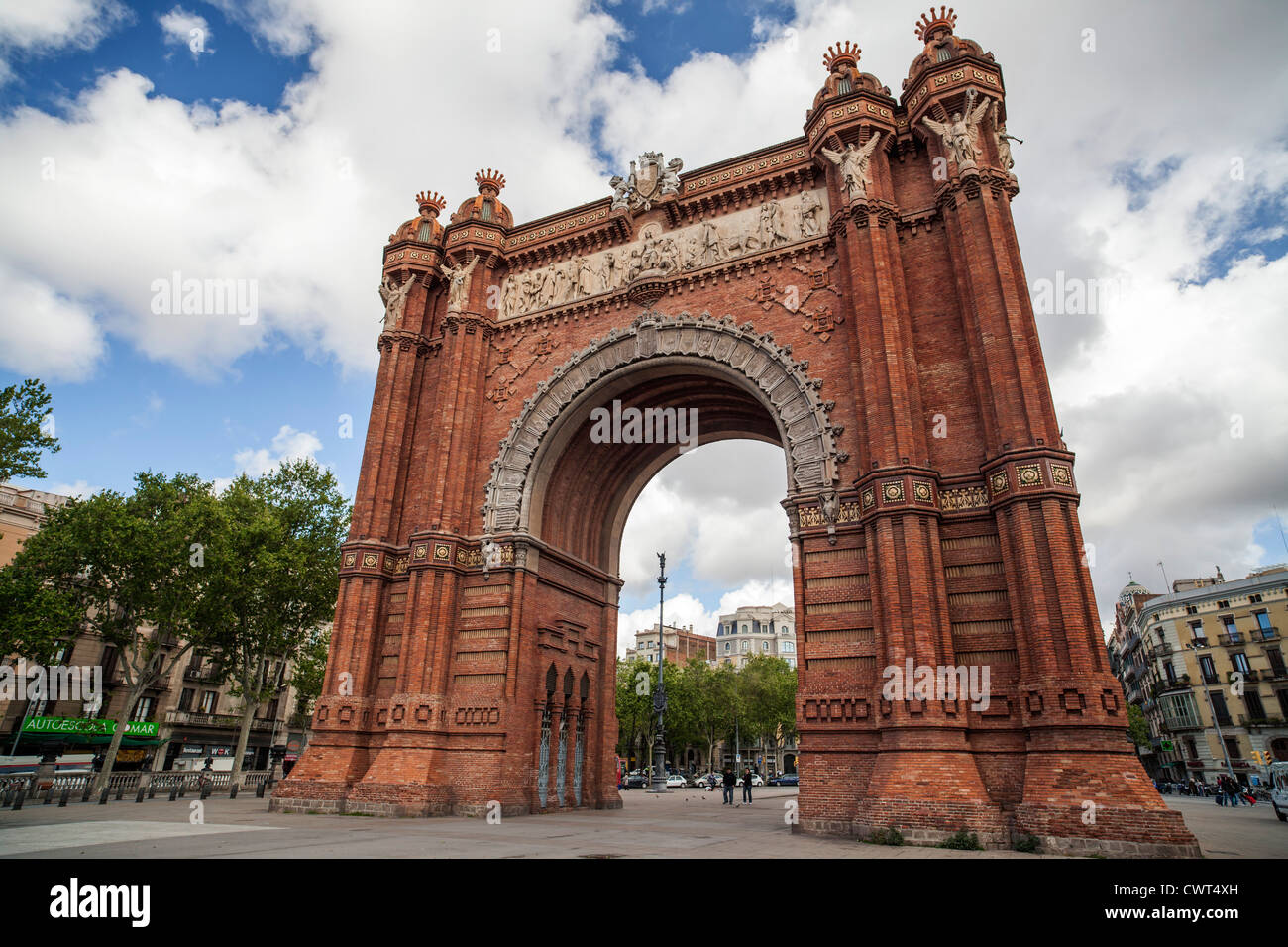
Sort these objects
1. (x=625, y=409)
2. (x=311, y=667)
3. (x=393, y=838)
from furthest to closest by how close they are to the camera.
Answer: (x=311, y=667), (x=625, y=409), (x=393, y=838)

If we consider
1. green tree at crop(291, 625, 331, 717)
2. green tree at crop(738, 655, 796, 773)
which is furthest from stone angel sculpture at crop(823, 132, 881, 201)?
green tree at crop(738, 655, 796, 773)

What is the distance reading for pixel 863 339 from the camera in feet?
55.9

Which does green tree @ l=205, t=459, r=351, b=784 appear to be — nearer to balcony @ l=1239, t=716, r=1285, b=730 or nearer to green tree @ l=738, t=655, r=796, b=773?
green tree @ l=738, t=655, r=796, b=773

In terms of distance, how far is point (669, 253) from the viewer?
22.0 metres

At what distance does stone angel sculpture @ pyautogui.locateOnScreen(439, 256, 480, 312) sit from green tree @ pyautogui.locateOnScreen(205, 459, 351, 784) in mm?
12945

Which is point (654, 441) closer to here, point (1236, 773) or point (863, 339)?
point (863, 339)

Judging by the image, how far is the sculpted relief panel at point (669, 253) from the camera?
20.5 meters

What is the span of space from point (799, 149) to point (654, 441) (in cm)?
1037

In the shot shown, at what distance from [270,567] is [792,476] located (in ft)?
71.7

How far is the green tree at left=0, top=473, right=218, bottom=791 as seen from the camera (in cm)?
2502

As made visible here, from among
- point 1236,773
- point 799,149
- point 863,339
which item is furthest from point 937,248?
point 1236,773

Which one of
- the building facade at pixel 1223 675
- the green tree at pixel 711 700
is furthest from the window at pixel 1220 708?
the green tree at pixel 711 700

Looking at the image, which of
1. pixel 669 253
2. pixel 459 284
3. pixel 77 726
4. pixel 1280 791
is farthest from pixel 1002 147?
pixel 77 726

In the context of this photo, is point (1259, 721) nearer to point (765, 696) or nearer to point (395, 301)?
point (765, 696)
